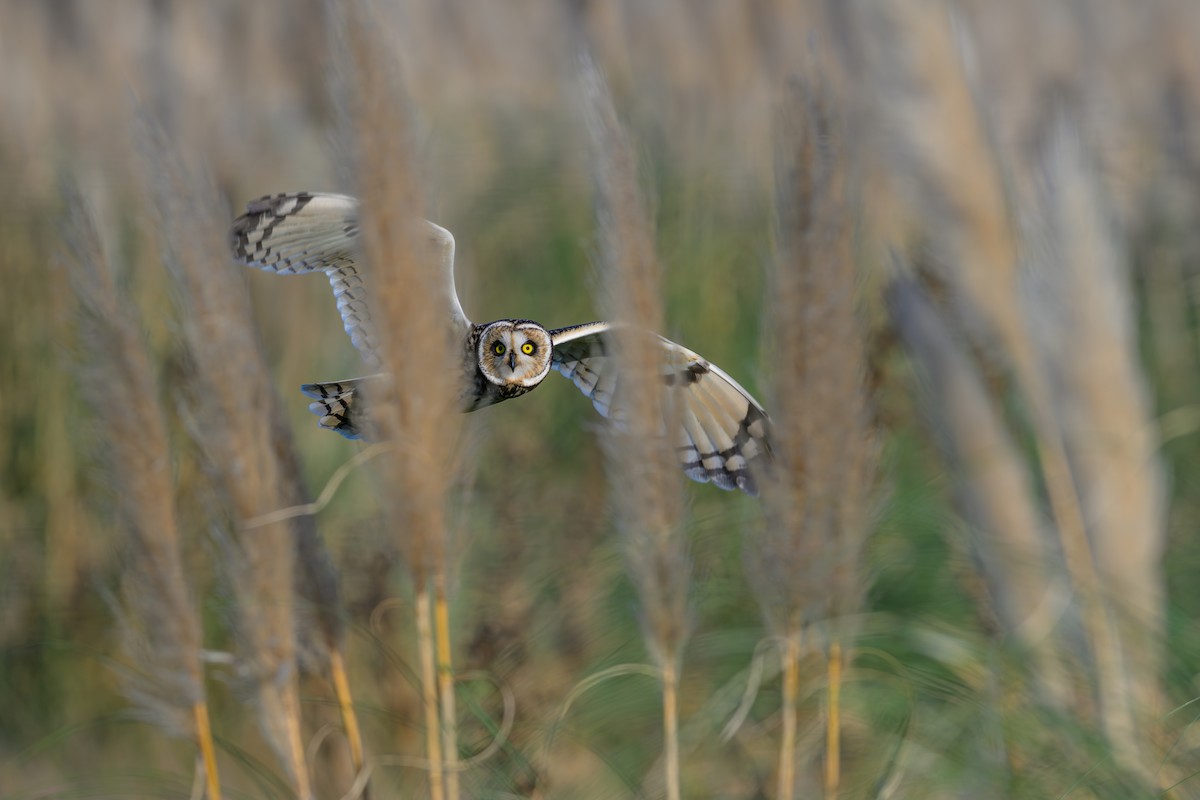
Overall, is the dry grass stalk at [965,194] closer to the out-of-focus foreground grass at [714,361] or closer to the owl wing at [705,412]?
the out-of-focus foreground grass at [714,361]

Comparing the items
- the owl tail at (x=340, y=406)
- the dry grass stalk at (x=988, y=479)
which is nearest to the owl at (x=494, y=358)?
the owl tail at (x=340, y=406)

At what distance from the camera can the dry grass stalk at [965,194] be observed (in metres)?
1.39

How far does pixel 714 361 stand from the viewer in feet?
6.59

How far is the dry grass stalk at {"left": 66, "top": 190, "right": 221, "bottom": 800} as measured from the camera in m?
0.72

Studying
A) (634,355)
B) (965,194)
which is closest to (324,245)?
(634,355)

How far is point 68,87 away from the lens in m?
3.04

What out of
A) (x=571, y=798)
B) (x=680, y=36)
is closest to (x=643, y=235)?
(x=571, y=798)

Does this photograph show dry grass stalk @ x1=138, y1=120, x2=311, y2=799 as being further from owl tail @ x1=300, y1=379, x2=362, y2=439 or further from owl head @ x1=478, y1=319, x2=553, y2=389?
owl head @ x1=478, y1=319, x2=553, y2=389

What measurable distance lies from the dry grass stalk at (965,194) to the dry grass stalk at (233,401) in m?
0.90

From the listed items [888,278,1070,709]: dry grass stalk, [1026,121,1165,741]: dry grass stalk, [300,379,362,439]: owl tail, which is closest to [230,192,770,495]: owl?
[300,379,362,439]: owl tail

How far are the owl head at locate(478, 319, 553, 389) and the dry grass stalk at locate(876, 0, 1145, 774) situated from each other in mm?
845

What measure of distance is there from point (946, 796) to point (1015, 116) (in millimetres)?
2468

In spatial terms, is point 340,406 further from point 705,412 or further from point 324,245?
point 705,412

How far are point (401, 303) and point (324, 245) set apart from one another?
0.12 meters
